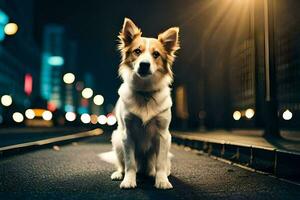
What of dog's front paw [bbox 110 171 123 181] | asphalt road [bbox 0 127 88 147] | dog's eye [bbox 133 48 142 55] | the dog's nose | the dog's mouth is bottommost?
asphalt road [bbox 0 127 88 147]

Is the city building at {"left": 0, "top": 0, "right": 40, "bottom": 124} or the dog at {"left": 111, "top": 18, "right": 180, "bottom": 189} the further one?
the city building at {"left": 0, "top": 0, "right": 40, "bottom": 124}

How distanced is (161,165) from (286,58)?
33.1 m

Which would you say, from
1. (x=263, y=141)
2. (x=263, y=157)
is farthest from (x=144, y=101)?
(x=263, y=141)

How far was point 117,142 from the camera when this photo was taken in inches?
245

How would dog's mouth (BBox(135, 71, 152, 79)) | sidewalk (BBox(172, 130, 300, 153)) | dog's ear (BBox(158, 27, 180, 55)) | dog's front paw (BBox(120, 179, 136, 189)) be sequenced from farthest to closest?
sidewalk (BBox(172, 130, 300, 153))
dog's ear (BBox(158, 27, 180, 55))
dog's mouth (BBox(135, 71, 152, 79))
dog's front paw (BBox(120, 179, 136, 189))

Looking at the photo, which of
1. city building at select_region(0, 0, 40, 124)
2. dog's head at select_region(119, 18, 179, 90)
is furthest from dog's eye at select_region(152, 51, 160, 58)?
city building at select_region(0, 0, 40, 124)

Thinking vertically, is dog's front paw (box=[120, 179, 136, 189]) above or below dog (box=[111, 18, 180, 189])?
below

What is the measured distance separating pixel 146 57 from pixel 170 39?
72 centimetres

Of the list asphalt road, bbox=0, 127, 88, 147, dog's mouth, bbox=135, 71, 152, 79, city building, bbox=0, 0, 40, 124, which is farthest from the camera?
city building, bbox=0, 0, 40, 124

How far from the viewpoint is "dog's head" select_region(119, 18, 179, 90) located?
18.3 ft

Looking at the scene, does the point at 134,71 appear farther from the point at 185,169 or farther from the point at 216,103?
the point at 216,103

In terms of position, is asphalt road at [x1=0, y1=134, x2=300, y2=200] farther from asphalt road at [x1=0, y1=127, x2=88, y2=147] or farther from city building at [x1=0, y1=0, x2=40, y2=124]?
city building at [x1=0, y1=0, x2=40, y2=124]

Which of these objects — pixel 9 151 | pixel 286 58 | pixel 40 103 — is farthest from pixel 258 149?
pixel 40 103

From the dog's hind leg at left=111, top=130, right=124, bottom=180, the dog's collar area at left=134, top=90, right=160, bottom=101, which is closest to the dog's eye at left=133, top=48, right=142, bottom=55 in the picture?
the dog's collar area at left=134, top=90, right=160, bottom=101
